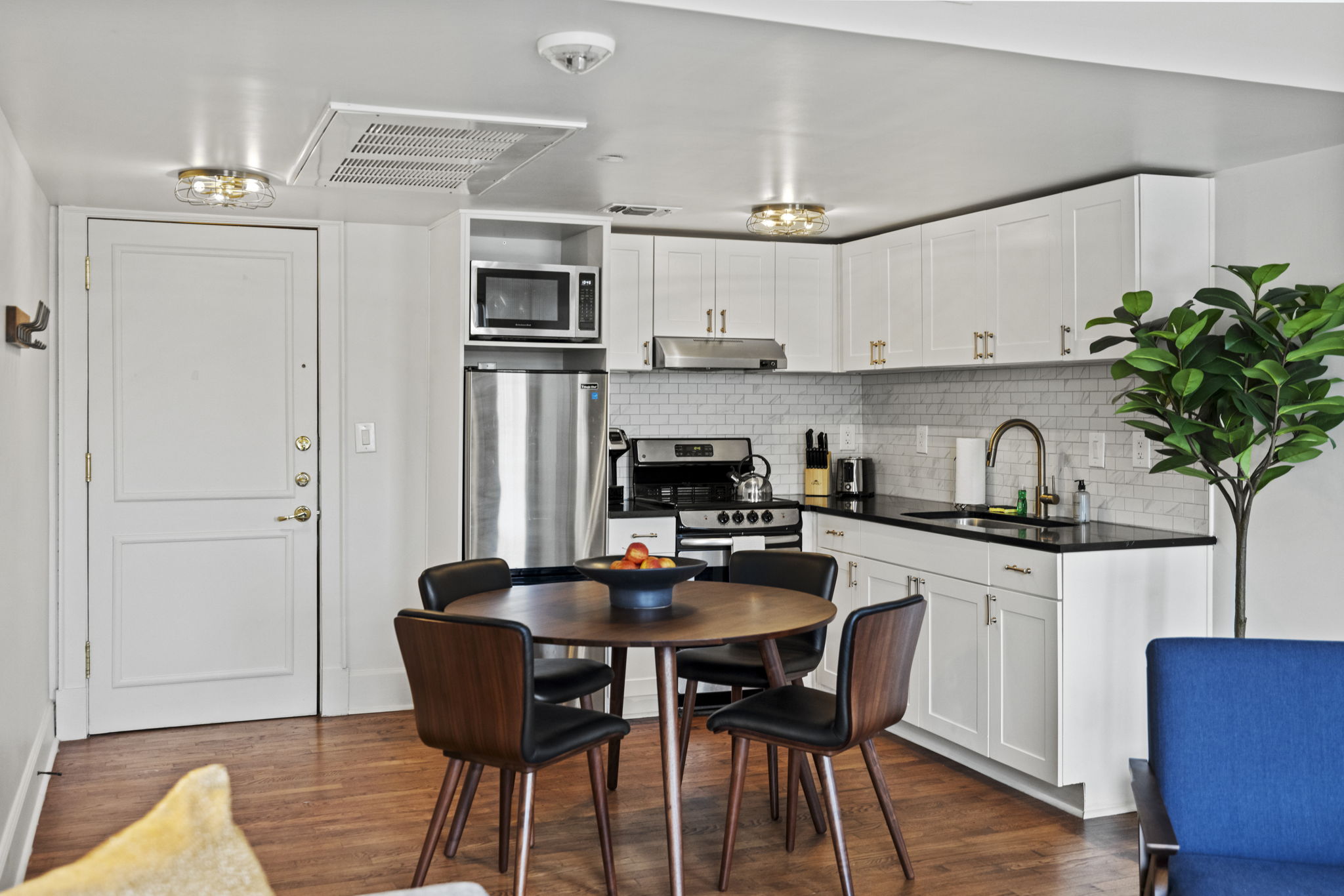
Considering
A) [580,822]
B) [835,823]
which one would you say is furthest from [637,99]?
[580,822]

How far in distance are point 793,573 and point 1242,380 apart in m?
1.61

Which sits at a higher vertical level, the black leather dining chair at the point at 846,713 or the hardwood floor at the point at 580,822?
the black leather dining chair at the point at 846,713

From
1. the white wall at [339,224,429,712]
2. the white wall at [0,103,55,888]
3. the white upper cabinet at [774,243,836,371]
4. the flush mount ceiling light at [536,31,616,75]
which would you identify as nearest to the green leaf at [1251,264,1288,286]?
the flush mount ceiling light at [536,31,616,75]

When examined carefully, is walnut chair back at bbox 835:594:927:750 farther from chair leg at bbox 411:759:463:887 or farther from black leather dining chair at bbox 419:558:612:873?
chair leg at bbox 411:759:463:887

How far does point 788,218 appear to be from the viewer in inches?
183

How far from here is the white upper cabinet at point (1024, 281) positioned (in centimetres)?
418

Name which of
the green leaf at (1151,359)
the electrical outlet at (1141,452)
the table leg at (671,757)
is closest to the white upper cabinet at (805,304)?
the electrical outlet at (1141,452)

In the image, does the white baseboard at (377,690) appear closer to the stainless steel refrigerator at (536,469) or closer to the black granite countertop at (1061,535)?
the stainless steel refrigerator at (536,469)

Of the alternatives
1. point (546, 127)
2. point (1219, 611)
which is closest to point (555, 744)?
point (546, 127)

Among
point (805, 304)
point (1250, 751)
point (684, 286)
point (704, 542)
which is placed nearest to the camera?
point (1250, 751)

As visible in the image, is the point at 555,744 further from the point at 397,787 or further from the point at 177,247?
the point at 177,247

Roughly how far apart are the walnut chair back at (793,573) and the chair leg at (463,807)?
1.21m

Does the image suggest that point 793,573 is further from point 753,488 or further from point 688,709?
point 753,488

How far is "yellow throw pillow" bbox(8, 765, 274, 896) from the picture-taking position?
3.07ft
